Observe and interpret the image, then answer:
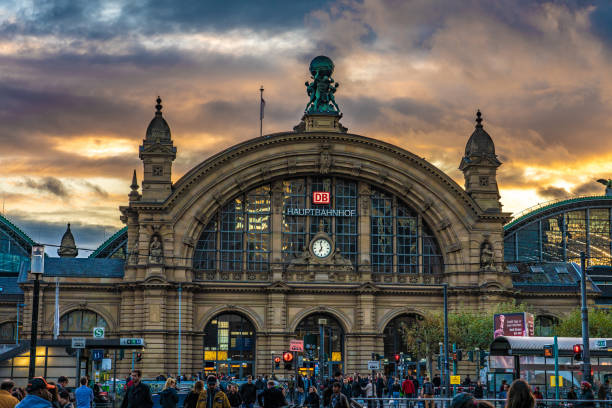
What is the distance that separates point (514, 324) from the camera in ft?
174

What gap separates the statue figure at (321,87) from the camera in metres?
77.2

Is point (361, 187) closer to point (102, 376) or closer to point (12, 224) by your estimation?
point (102, 376)

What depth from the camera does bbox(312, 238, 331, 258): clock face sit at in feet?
242

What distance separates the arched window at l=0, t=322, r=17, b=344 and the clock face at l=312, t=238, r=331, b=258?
80.9ft

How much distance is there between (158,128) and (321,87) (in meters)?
13.8

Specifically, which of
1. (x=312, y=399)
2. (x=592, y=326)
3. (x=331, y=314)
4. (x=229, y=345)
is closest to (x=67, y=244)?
(x=229, y=345)

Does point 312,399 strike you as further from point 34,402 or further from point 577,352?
point 34,402

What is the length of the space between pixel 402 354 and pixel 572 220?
2496cm

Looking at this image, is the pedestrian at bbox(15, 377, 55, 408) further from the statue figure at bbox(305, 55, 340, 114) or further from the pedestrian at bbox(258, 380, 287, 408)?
the statue figure at bbox(305, 55, 340, 114)

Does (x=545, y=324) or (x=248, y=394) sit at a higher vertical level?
(x=545, y=324)

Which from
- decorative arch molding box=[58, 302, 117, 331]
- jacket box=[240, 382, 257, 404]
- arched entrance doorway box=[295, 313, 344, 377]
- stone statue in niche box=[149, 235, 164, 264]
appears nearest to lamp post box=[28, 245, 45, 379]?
jacket box=[240, 382, 257, 404]

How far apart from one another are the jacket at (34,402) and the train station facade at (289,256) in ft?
175

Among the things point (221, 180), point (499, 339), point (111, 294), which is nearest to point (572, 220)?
point (221, 180)

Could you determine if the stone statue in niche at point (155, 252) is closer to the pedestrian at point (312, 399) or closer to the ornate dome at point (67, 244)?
the ornate dome at point (67, 244)
